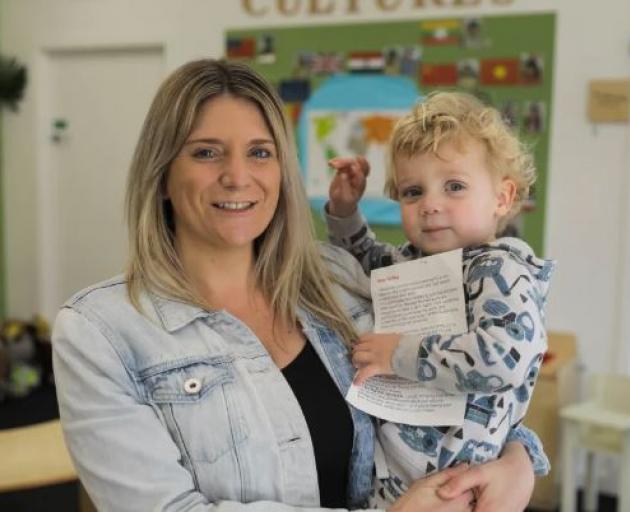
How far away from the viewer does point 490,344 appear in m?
1.24

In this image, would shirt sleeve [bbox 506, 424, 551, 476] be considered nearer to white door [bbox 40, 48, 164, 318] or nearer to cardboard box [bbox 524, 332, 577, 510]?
cardboard box [bbox 524, 332, 577, 510]

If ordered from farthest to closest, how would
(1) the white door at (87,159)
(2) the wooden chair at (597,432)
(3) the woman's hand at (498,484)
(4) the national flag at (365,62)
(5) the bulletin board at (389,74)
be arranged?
(1) the white door at (87,159), (4) the national flag at (365,62), (5) the bulletin board at (389,74), (2) the wooden chair at (597,432), (3) the woman's hand at (498,484)

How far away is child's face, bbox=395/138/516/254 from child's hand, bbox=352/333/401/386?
21 cm

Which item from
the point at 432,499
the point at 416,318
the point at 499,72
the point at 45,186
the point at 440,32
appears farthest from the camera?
the point at 45,186

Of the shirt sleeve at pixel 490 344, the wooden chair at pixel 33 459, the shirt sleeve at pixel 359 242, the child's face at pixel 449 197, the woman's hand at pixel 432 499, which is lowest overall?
the wooden chair at pixel 33 459

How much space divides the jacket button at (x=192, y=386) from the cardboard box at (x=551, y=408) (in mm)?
2579

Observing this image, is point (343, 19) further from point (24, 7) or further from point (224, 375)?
point (224, 375)

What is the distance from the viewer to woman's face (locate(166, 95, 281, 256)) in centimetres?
132

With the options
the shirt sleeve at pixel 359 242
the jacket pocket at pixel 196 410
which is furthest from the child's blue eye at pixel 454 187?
the jacket pocket at pixel 196 410

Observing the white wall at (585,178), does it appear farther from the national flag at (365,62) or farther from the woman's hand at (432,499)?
the woman's hand at (432,499)

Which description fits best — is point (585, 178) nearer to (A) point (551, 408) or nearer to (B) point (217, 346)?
(A) point (551, 408)

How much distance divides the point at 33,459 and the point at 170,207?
1088mm

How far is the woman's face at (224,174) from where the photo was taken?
132cm

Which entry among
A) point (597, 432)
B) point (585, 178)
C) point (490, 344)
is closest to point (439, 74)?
point (585, 178)
